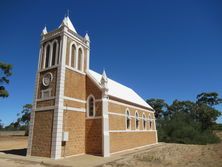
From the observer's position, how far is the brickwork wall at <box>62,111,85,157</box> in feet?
55.4

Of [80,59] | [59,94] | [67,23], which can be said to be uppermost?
[67,23]

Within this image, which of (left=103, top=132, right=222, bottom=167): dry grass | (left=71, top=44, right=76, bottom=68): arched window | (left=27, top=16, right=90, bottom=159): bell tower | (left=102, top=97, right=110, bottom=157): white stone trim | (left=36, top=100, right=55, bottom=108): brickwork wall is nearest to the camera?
(left=103, top=132, right=222, bottom=167): dry grass

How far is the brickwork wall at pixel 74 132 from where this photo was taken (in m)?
16.9

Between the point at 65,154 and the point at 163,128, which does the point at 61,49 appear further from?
the point at 163,128

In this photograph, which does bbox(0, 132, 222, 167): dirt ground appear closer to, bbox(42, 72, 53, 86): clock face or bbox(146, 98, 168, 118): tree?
bbox(42, 72, 53, 86): clock face

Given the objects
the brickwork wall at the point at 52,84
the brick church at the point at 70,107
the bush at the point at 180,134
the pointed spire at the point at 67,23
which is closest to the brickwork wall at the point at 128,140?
the brick church at the point at 70,107

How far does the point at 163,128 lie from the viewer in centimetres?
4184

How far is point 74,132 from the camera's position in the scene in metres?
18.0

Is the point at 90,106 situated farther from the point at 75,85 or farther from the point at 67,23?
the point at 67,23

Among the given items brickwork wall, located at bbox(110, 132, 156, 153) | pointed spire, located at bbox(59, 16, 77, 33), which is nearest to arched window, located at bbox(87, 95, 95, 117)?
brickwork wall, located at bbox(110, 132, 156, 153)

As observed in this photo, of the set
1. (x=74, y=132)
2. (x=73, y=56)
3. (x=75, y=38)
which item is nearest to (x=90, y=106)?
(x=74, y=132)

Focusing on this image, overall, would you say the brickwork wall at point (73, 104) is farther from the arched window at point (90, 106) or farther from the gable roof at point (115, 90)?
the gable roof at point (115, 90)

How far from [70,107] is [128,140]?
8.67 metres

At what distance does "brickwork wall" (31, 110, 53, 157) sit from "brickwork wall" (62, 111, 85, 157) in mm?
1334
